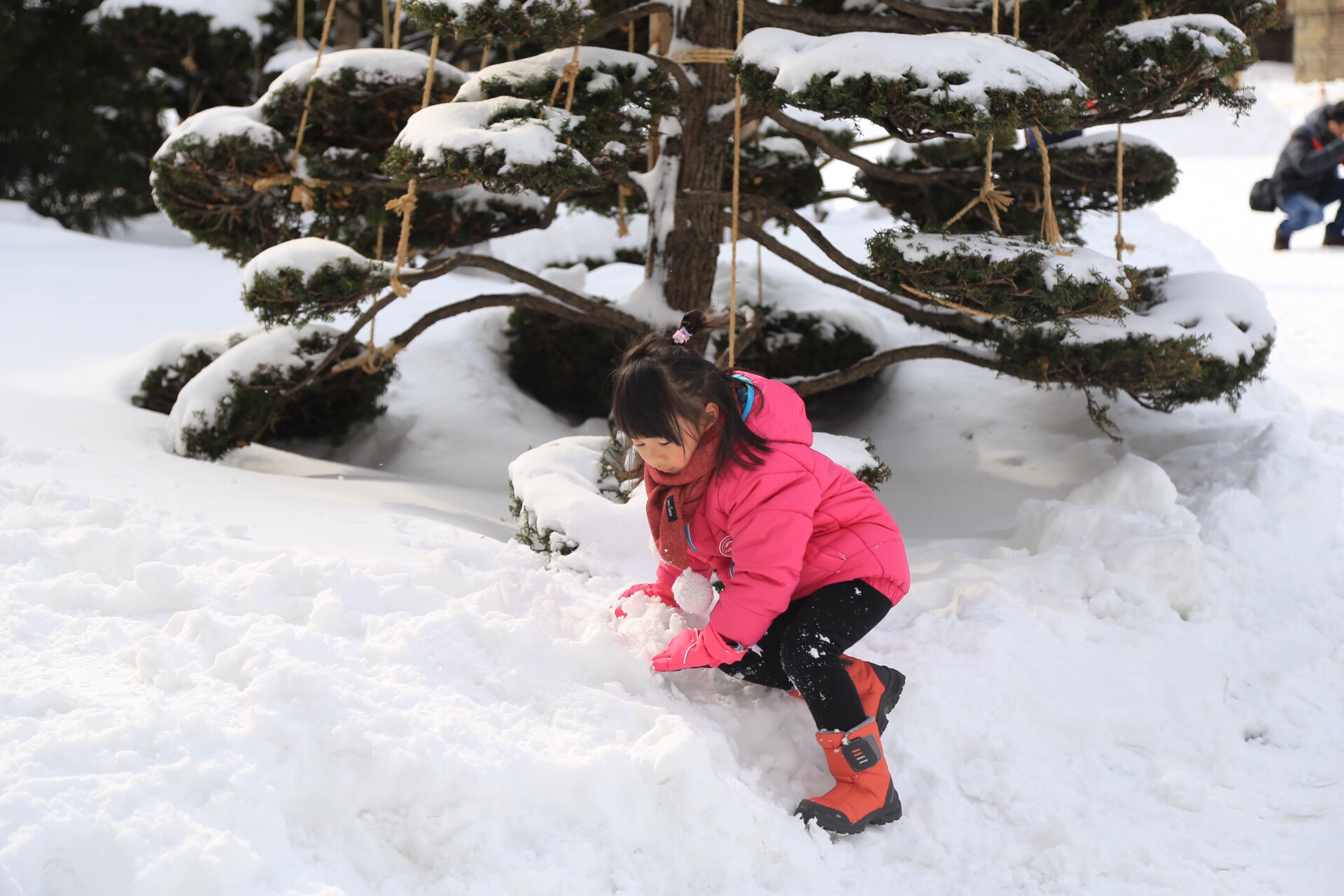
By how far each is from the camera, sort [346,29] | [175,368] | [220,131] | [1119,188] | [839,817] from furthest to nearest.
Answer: [346,29]
[175,368]
[220,131]
[1119,188]
[839,817]

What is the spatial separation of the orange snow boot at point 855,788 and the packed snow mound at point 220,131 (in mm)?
2742

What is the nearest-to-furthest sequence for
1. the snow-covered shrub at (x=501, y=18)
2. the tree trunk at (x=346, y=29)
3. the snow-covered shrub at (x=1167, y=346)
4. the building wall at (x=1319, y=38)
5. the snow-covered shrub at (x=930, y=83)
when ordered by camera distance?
the snow-covered shrub at (x=930, y=83), the snow-covered shrub at (x=501, y=18), the snow-covered shrub at (x=1167, y=346), the tree trunk at (x=346, y=29), the building wall at (x=1319, y=38)

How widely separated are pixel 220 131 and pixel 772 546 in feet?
8.48

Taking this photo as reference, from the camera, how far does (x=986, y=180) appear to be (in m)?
3.04

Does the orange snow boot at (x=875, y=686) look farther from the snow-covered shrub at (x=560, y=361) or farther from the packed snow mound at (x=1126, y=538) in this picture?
the snow-covered shrub at (x=560, y=361)

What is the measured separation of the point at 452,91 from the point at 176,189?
3.31 feet

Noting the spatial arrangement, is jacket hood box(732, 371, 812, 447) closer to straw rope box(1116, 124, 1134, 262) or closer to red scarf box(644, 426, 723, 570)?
red scarf box(644, 426, 723, 570)

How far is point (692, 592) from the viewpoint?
7.30 ft

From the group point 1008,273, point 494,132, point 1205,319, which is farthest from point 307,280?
point 1205,319

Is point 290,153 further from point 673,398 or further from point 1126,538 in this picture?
point 1126,538

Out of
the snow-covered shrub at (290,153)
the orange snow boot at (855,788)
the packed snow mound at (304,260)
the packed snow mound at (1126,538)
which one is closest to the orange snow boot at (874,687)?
the orange snow boot at (855,788)

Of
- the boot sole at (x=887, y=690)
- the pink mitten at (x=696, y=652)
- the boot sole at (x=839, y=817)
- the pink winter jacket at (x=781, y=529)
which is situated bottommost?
the boot sole at (x=839, y=817)

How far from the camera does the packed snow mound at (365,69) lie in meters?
3.58

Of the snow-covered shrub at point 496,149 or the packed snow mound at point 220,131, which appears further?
the packed snow mound at point 220,131
